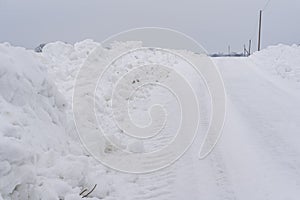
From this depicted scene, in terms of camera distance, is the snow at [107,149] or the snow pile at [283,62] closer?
the snow at [107,149]

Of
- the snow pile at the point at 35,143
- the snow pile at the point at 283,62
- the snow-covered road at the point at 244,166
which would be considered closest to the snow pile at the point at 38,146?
the snow pile at the point at 35,143

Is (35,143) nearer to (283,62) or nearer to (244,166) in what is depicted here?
(244,166)

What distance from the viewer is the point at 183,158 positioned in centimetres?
644

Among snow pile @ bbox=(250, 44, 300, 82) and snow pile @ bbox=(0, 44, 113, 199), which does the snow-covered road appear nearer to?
snow pile @ bbox=(0, 44, 113, 199)

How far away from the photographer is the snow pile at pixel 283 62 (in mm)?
17438

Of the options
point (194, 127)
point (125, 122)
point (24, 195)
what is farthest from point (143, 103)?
point (24, 195)

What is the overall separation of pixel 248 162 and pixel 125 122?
335cm

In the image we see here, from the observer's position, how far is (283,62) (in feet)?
67.2

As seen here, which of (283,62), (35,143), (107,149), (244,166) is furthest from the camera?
(283,62)

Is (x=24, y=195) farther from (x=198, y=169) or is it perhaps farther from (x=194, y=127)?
(x=194, y=127)

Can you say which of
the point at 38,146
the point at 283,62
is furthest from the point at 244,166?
the point at 283,62

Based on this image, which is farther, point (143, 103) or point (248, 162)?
point (143, 103)

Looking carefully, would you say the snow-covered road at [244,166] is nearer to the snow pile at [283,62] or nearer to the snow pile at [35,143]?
the snow pile at [35,143]

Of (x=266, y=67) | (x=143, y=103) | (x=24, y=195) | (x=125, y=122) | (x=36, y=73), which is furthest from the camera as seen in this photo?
(x=266, y=67)
